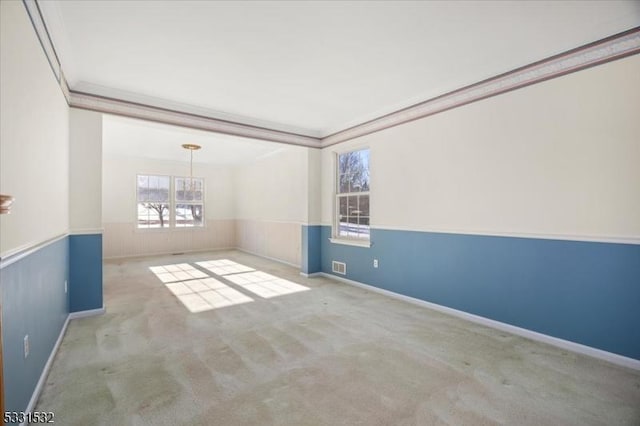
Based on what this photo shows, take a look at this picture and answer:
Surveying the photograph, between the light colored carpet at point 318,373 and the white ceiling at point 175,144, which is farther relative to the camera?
the white ceiling at point 175,144

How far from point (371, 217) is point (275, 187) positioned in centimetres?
346

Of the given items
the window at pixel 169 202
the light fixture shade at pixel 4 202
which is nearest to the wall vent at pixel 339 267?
the window at pixel 169 202

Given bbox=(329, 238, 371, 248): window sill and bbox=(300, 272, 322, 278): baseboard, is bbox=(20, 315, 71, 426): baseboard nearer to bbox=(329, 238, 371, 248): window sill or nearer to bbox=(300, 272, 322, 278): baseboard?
bbox=(300, 272, 322, 278): baseboard

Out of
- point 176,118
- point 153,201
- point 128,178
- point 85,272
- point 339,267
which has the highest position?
point 176,118

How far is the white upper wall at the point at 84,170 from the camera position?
3625mm

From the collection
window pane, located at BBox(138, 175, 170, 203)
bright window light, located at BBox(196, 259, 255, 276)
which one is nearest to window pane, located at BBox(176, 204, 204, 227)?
window pane, located at BBox(138, 175, 170, 203)

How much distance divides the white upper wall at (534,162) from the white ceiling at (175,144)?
2.84 meters

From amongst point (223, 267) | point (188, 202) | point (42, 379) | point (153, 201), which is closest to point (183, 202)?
point (188, 202)

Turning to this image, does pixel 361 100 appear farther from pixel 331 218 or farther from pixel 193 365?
pixel 193 365

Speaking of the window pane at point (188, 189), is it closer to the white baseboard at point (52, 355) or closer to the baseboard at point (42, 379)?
the white baseboard at point (52, 355)

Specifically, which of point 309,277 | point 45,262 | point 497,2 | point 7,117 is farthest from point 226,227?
point 497,2

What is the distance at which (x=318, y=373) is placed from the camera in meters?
2.45

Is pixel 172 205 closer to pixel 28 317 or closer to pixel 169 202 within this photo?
pixel 169 202

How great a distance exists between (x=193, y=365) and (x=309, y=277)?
3320 millimetres
